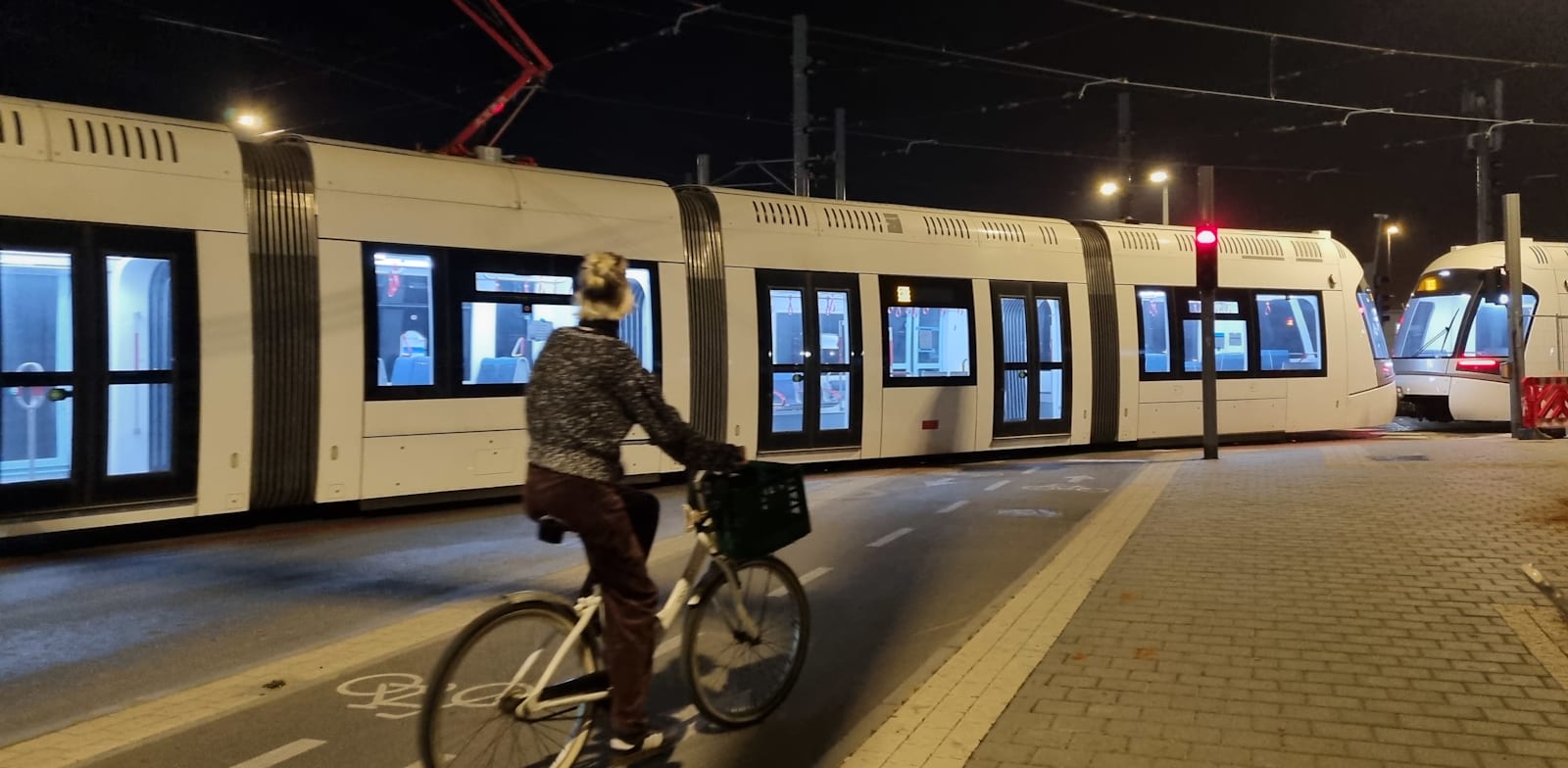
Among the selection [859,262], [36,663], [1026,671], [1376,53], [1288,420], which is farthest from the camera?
[1376,53]

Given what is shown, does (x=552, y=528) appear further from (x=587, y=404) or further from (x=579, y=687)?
(x=579, y=687)

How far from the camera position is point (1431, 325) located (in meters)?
19.3

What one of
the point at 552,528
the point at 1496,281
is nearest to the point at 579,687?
the point at 552,528

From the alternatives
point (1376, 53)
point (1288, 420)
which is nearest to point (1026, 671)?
point (1288, 420)

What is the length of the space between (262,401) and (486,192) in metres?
2.66

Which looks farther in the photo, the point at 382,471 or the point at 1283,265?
the point at 1283,265

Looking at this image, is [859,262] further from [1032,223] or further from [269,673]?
[269,673]

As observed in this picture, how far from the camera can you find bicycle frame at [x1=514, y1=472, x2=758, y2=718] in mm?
3561

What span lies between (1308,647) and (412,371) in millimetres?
7123

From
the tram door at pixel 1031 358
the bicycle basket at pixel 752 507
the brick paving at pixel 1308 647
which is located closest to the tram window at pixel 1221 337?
the tram door at pixel 1031 358

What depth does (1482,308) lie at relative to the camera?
18547 mm

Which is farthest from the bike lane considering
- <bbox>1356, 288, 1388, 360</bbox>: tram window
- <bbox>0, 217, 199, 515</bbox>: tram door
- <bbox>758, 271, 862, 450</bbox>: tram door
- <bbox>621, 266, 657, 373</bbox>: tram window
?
<bbox>1356, 288, 1388, 360</bbox>: tram window

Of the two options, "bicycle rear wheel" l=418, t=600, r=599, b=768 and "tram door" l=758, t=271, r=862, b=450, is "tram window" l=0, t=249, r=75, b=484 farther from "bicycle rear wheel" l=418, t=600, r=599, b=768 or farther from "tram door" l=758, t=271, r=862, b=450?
"tram door" l=758, t=271, r=862, b=450

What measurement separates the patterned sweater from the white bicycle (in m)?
0.23
